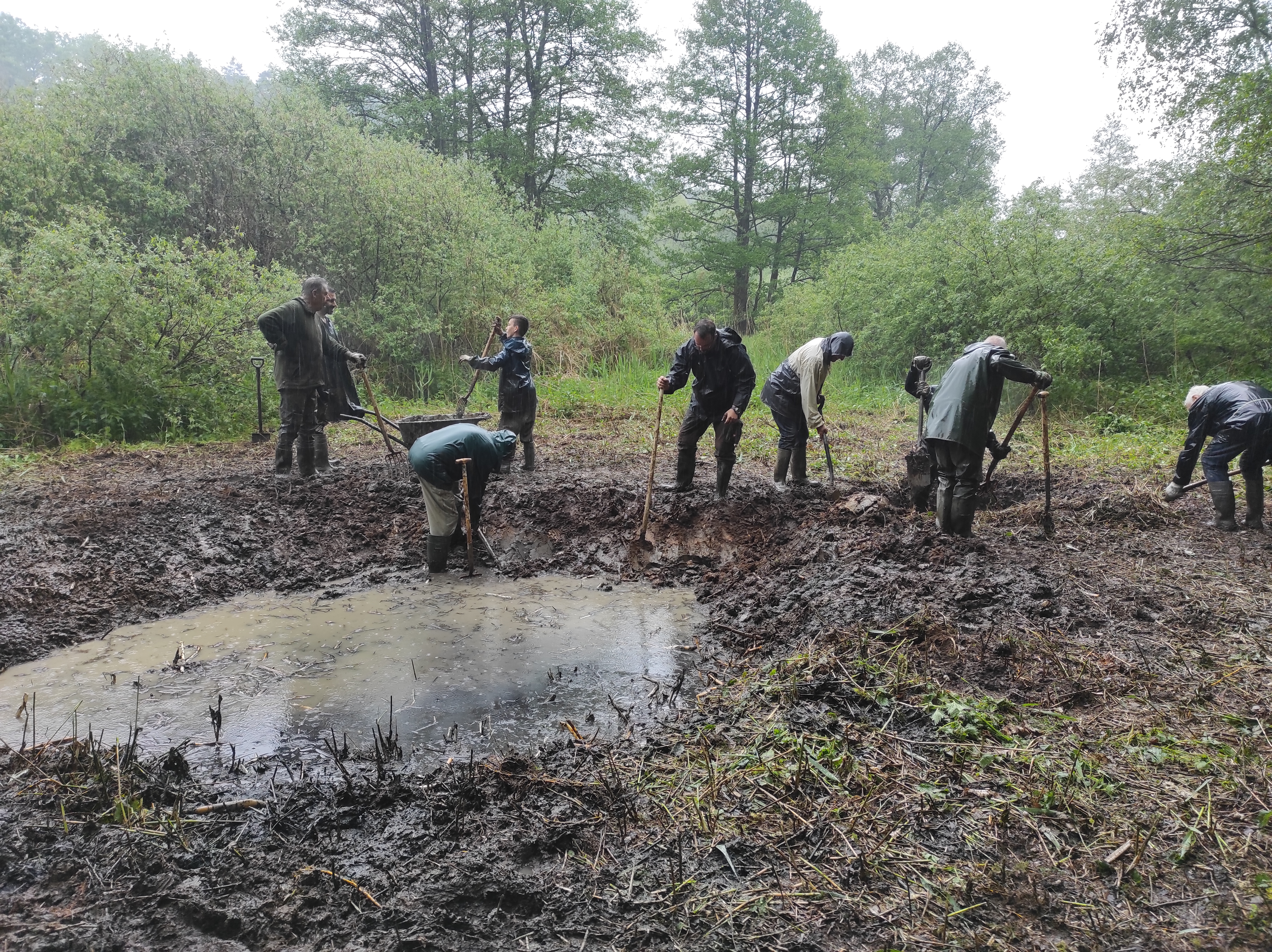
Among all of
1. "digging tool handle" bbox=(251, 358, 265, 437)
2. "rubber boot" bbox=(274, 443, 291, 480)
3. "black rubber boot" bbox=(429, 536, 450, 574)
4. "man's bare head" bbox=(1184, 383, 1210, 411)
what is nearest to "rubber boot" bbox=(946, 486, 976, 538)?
"man's bare head" bbox=(1184, 383, 1210, 411)

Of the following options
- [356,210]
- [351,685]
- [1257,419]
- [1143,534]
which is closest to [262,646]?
[351,685]

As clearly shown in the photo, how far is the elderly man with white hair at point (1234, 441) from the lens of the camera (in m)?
5.48

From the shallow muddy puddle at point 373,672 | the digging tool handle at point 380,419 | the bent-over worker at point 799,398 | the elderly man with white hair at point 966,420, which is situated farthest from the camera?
the digging tool handle at point 380,419

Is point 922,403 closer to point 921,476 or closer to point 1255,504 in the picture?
point 921,476

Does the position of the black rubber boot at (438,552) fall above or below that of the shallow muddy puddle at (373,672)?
above

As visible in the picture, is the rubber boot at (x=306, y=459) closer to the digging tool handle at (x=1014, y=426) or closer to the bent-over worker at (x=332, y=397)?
the bent-over worker at (x=332, y=397)

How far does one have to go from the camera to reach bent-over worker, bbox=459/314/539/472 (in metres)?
7.62

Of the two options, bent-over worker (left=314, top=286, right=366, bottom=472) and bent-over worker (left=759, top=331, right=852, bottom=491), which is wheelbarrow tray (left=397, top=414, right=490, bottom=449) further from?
bent-over worker (left=759, top=331, right=852, bottom=491)

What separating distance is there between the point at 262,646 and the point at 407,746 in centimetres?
168

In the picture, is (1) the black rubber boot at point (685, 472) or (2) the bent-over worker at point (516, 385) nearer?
(1) the black rubber boot at point (685, 472)

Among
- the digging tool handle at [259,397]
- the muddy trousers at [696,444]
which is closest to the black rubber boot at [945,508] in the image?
the muddy trousers at [696,444]

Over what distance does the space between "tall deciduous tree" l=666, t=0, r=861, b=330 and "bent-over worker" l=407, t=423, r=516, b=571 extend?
56.1 ft

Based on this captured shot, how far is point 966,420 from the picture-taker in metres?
5.19

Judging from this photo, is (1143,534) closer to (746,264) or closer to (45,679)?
(45,679)
